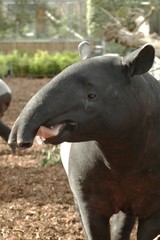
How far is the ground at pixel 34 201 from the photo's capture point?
425 centimetres

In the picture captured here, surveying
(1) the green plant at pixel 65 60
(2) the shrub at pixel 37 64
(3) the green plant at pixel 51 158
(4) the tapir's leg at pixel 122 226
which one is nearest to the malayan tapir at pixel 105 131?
(4) the tapir's leg at pixel 122 226

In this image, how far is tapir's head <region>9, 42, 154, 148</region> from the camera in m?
2.22

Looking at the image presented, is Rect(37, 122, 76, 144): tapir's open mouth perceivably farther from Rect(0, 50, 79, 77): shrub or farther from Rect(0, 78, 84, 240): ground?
Rect(0, 50, 79, 77): shrub

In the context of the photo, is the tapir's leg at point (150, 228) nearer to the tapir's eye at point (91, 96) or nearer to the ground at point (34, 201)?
the tapir's eye at point (91, 96)

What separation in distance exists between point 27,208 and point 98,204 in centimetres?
211

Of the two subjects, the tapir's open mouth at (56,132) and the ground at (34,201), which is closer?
the tapir's open mouth at (56,132)

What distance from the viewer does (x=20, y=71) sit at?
63.9 feet

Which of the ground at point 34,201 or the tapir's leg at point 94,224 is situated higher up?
the tapir's leg at point 94,224

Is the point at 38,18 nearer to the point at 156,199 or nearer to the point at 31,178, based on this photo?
the point at 31,178

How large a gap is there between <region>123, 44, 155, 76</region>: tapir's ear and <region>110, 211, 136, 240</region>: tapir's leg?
1195 mm

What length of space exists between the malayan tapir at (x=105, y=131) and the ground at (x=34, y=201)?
1.27m

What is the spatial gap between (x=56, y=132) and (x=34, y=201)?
2.93 m

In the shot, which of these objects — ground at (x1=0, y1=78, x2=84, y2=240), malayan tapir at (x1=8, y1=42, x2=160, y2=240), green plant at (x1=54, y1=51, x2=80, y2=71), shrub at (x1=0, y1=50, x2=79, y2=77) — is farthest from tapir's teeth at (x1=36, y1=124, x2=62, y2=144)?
shrub at (x1=0, y1=50, x2=79, y2=77)

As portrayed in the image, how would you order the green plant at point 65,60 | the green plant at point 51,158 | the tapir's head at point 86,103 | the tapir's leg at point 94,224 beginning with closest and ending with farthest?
the tapir's head at point 86,103 → the tapir's leg at point 94,224 → the green plant at point 51,158 → the green plant at point 65,60
